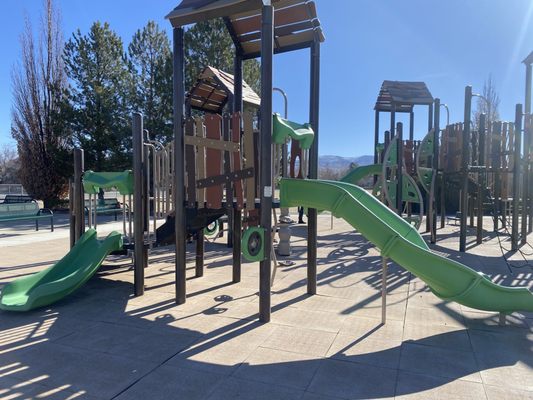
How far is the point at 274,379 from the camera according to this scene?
3.47 metres

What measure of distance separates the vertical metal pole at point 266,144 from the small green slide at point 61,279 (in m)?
2.73

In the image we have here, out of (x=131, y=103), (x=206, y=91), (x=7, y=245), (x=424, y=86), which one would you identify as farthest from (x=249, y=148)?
(x=131, y=103)

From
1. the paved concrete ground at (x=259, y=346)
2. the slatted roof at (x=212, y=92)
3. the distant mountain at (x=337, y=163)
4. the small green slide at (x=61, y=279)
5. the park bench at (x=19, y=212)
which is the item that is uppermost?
the distant mountain at (x=337, y=163)

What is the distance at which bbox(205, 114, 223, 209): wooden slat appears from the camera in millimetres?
5598

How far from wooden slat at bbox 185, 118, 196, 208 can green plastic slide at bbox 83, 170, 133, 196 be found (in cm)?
111

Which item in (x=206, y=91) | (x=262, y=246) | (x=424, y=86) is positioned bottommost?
(x=262, y=246)

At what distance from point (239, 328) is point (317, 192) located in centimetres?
193

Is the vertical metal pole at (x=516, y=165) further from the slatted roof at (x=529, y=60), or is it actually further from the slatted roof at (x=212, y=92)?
the slatted roof at (x=212, y=92)

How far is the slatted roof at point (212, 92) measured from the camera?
9469mm

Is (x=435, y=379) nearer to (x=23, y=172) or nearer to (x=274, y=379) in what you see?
(x=274, y=379)

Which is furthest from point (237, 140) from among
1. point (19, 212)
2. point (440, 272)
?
point (19, 212)

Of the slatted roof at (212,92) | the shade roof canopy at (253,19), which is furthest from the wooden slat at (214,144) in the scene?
the slatted roof at (212,92)

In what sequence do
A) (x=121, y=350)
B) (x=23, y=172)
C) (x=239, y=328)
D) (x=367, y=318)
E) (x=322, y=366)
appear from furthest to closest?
(x=23, y=172) → (x=367, y=318) → (x=239, y=328) → (x=121, y=350) → (x=322, y=366)

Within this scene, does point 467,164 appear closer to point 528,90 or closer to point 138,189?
point 528,90
